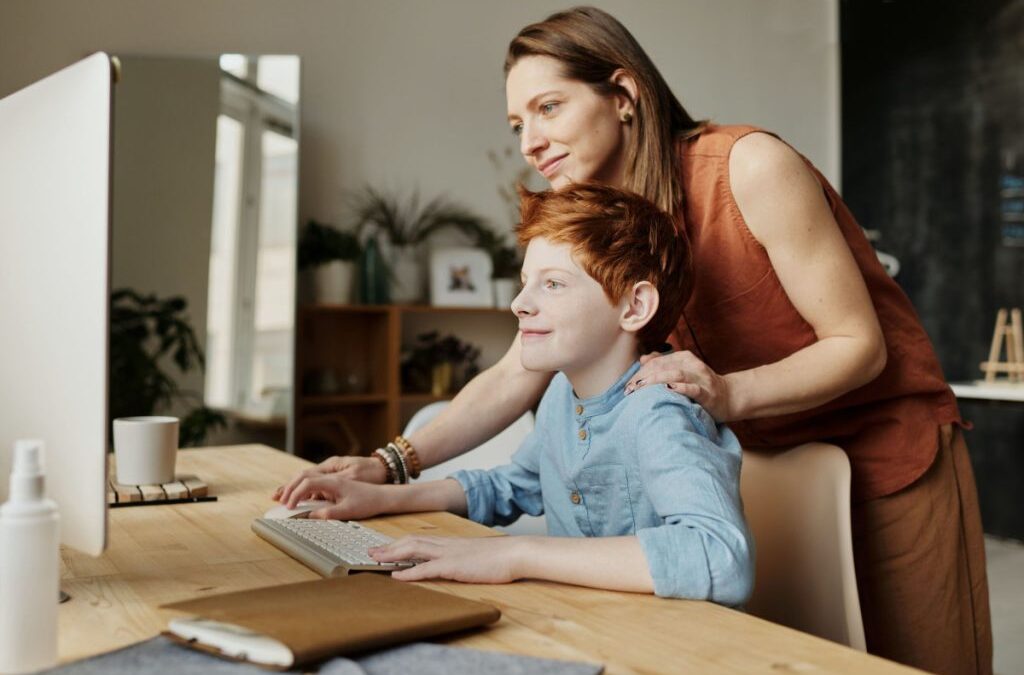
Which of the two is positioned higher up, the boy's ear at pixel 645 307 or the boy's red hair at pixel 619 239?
the boy's red hair at pixel 619 239

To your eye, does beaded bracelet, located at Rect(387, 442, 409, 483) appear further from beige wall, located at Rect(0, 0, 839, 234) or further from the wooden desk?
beige wall, located at Rect(0, 0, 839, 234)

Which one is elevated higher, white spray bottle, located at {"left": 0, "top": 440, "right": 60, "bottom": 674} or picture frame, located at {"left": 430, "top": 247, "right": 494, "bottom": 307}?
picture frame, located at {"left": 430, "top": 247, "right": 494, "bottom": 307}

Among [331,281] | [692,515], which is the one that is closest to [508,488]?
[692,515]

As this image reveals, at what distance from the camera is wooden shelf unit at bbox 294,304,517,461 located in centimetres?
446

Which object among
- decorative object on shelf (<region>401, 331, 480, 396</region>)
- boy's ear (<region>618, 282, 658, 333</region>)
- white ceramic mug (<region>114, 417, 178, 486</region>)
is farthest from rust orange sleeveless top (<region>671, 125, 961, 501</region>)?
decorative object on shelf (<region>401, 331, 480, 396</region>)

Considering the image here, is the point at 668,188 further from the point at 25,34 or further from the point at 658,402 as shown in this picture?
the point at 25,34

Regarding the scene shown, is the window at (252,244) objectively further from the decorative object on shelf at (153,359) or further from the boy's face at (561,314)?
the boy's face at (561,314)

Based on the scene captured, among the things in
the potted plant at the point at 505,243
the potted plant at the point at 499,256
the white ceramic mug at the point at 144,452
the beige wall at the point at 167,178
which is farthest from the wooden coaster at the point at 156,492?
the potted plant at the point at 499,256

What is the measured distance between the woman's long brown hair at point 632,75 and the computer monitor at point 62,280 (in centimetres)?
76

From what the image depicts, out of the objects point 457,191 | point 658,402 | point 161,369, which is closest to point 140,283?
point 161,369

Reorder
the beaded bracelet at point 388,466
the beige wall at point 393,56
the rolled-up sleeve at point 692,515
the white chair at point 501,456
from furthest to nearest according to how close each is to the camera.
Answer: the beige wall at point 393,56 < the white chair at point 501,456 < the beaded bracelet at point 388,466 < the rolled-up sleeve at point 692,515

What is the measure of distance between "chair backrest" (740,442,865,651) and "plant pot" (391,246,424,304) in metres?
3.38

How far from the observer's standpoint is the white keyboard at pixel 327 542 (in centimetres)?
99

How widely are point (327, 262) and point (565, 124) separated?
313 cm
